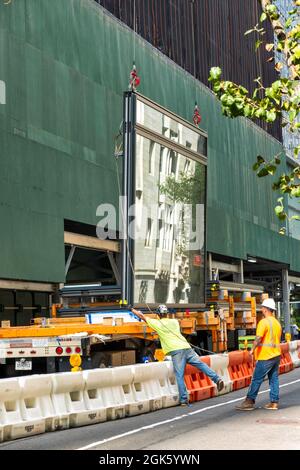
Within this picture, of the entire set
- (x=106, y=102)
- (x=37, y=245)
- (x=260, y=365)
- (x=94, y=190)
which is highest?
(x=106, y=102)

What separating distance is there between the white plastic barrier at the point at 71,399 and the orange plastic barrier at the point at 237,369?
7109mm

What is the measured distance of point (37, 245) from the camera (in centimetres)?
2880

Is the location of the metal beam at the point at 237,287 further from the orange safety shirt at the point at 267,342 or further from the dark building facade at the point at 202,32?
the orange safety shirt at the point at 267,342

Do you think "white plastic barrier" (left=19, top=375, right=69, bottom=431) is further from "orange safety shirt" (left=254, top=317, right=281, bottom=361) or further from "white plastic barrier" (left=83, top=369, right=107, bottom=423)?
"orange safety shirt" (left=254, top=317, right=281, bottom=361)

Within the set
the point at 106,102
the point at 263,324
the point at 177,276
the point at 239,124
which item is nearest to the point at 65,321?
the point at 177,276

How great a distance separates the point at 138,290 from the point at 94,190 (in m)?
12.8

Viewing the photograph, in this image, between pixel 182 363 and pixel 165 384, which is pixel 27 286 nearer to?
pixel 165 384

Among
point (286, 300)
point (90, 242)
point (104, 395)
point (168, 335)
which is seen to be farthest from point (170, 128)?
point (286, 300)

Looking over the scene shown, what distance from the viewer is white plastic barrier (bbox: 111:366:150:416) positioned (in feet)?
47.4

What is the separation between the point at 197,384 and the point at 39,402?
19.1ft

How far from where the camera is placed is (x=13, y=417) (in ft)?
38.9

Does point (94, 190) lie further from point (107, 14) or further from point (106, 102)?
point (107, 14)

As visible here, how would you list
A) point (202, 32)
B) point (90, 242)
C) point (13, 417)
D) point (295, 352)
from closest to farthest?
point (13, 417)
point (295, 352)
point (90, 242)
point (202, 32)

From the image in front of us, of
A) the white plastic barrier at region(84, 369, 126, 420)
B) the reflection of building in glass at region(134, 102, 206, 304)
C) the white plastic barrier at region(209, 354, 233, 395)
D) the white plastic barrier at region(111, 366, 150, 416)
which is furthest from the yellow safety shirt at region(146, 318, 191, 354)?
the reflection of building in glass at region(134, 102, 206, 304)
